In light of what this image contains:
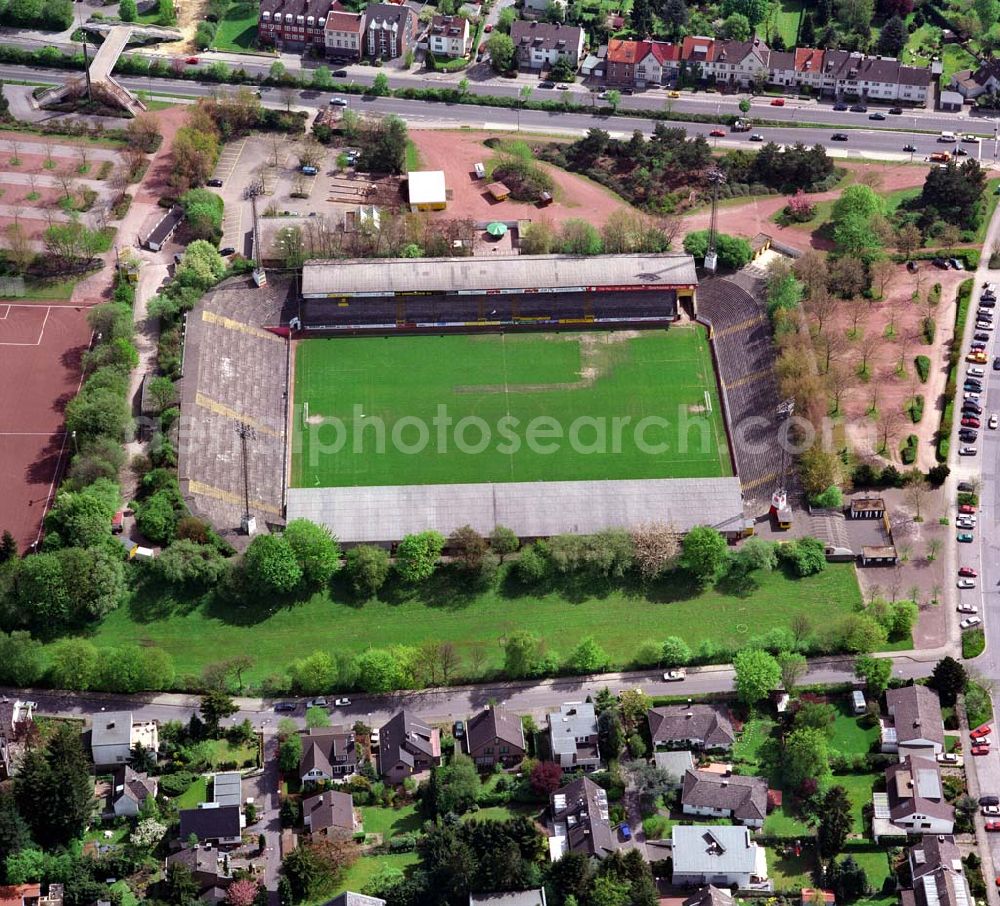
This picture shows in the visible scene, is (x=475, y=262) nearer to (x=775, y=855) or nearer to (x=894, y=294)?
(x=894, y=294)

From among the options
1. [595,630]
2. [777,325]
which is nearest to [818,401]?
[777,325]

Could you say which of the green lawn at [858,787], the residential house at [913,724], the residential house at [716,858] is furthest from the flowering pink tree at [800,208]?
the residential house at [716,858]

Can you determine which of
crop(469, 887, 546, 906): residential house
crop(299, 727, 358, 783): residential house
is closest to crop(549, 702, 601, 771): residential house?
crop(469, 887, 546, 906): residential house

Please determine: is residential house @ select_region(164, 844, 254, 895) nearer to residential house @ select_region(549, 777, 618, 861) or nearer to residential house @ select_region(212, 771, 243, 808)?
residential house @ select_region(212, 771, 243, 808)

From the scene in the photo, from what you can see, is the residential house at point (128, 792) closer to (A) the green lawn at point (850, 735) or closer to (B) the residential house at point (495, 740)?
(B) the residential house at point (495, 740)

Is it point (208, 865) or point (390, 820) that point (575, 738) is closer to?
point (390, 820)

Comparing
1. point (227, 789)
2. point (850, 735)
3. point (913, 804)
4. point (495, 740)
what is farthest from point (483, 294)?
point (913, 804)
